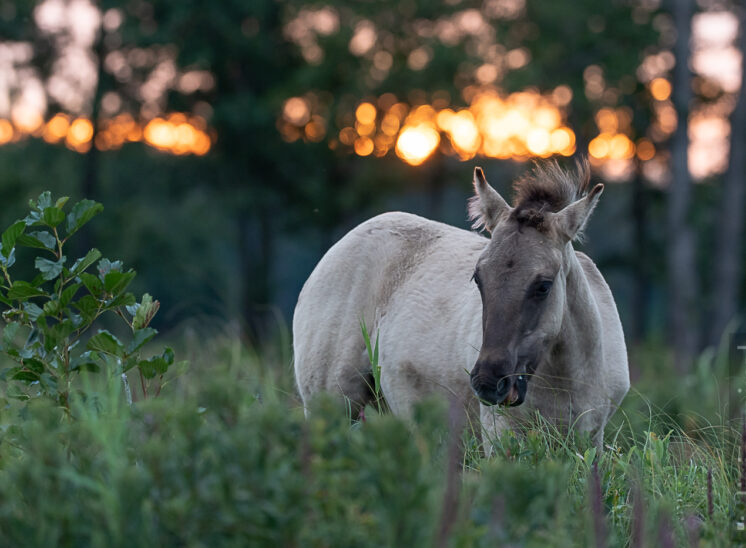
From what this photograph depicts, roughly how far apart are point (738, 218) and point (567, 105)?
6.89 m

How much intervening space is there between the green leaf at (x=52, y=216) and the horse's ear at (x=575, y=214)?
2525mm

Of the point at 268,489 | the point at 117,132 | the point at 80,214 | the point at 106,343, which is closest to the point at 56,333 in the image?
the point at 106,343

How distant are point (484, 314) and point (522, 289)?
0.77ft

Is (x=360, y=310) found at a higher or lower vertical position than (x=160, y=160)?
higher

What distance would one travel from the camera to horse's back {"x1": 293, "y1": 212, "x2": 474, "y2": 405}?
5.73 m

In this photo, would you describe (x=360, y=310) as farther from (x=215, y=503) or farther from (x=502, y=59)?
(x=502, y=59)

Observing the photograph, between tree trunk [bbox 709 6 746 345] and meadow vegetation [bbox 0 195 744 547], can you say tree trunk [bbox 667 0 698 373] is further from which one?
meadow vegetation [bbox 0 195 744 547]

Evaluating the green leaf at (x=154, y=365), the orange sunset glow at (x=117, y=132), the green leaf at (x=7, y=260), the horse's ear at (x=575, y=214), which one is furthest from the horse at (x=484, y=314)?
the orange sunset glow at (x=117, y=132)

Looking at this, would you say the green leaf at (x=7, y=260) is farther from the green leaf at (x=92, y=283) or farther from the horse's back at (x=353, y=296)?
the horse's back at (x=353, y=296)

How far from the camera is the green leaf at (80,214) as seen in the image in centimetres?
385

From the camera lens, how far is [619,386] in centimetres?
483

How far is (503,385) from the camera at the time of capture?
407 cm

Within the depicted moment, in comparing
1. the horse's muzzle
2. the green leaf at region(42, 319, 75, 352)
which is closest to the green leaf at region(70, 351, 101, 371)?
the green leaf at region(42, 319, 75, 352)

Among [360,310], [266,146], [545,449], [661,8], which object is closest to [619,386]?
[545,449]
